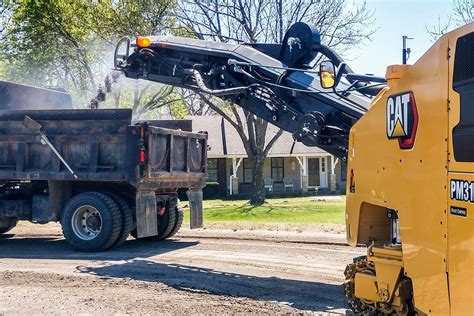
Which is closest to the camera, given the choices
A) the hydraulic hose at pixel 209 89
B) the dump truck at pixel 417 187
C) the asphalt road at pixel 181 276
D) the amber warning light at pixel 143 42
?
the dump truck at pixel 417 187

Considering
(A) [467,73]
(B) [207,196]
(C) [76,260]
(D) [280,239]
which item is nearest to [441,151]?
(A) [467,73]

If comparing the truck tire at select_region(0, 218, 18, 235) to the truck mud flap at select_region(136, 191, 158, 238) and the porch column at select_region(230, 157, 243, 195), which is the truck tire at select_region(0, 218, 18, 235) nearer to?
the truck mud flap at select_region(136, 191, 158, 238)

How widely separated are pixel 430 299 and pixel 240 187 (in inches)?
1240

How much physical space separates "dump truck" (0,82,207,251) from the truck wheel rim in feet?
0.06

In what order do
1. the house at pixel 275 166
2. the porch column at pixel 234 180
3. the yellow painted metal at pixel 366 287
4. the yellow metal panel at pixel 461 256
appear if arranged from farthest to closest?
1. the house at pixel 275 166
2. the porch column at pixel 234 180
3. the yellow painted metal at pixel 366 287
4. the yellow metal panel at pixel 461 256

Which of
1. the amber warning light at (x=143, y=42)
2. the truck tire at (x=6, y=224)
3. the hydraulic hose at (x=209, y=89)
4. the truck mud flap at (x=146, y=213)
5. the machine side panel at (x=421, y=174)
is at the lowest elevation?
the truck tire at (x=6, y=224)

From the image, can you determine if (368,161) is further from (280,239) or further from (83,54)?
(83,54)

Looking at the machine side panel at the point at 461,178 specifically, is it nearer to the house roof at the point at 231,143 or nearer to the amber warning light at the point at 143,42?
the amber warning light at the point at 143,42

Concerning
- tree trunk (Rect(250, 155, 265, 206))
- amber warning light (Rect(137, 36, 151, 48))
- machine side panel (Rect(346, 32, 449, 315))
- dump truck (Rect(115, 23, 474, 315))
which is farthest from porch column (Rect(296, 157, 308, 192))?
machine side panel (Rect(346, 32, 449, 315))

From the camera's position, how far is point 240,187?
35.1 m

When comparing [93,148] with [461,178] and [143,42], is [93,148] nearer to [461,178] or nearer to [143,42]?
[143,42]

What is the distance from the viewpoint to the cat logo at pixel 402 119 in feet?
12.6

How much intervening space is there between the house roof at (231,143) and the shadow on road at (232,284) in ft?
78.8

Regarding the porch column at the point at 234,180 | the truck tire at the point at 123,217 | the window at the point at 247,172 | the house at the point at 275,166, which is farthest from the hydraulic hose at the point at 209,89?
the window at the point at 247,172
